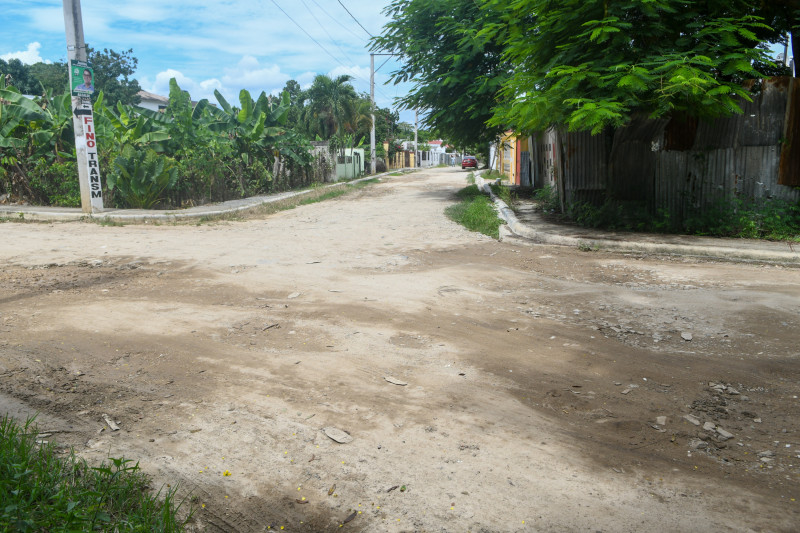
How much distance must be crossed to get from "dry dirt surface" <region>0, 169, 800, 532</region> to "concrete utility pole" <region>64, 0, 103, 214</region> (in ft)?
24.5

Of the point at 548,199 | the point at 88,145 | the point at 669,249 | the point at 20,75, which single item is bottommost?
the point at 669,249

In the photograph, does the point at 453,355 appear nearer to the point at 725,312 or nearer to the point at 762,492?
the point at 762,492

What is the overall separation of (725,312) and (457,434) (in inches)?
142

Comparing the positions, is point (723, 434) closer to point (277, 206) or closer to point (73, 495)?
point (73, 495)

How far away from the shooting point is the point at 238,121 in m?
20.3

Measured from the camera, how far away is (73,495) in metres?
2.47

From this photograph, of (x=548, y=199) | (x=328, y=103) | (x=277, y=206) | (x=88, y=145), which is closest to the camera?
(x=88, y=145)

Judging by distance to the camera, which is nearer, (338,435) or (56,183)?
(338,435)

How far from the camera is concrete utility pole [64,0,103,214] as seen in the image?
13477 mm

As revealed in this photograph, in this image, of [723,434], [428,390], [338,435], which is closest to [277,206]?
[428,390]

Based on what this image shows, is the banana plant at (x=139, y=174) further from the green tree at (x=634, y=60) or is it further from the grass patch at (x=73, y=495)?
the grass patch at (x=73, y=495)

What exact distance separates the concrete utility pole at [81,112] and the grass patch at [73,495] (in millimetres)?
12741

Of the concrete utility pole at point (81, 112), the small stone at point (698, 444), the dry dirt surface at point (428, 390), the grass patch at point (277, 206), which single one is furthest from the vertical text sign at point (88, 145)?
the small stone at point (698, 444)

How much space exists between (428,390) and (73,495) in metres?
2.08
